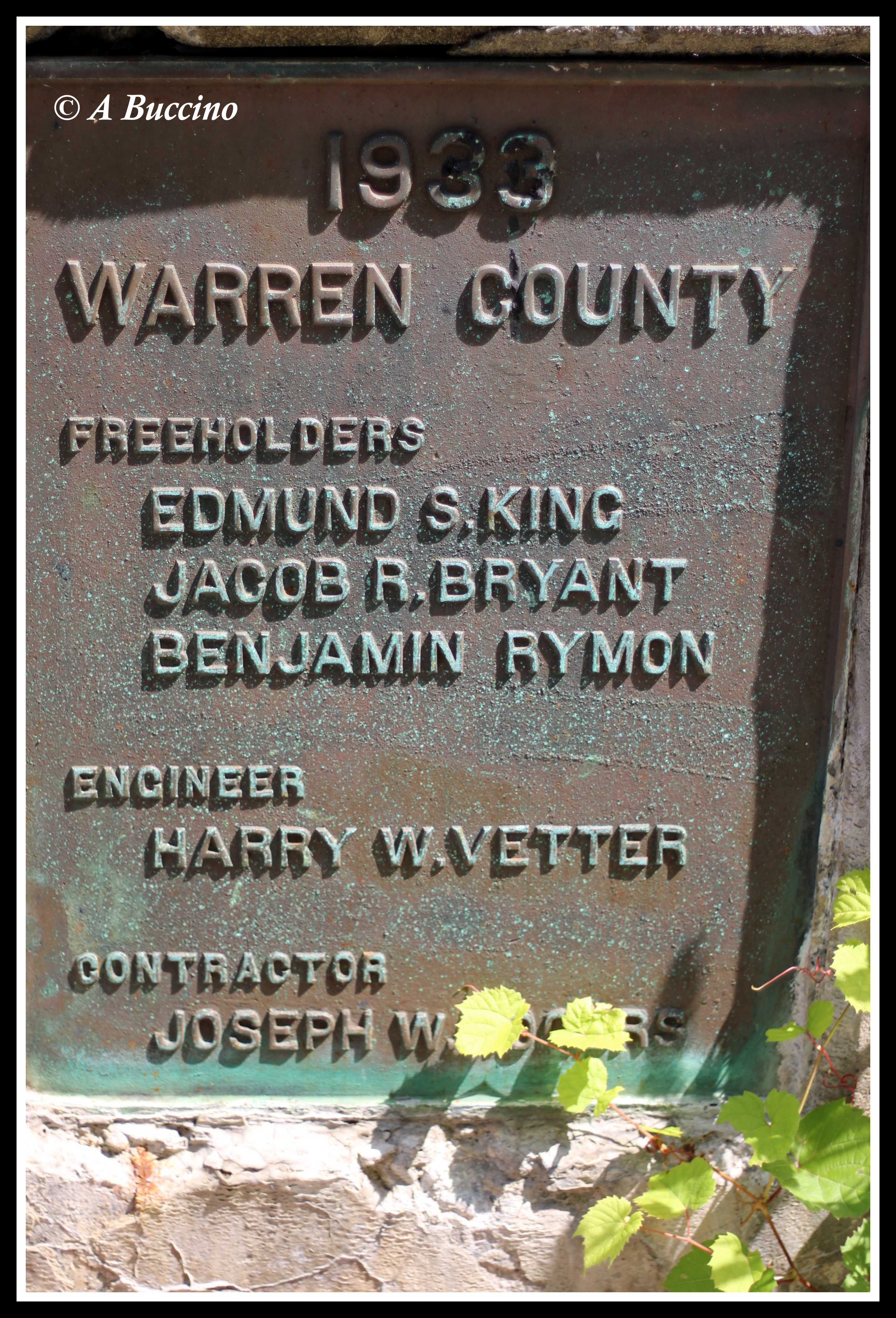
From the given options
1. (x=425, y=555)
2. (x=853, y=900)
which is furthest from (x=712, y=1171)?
(x=425, y=555)

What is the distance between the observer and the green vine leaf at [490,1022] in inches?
65.9

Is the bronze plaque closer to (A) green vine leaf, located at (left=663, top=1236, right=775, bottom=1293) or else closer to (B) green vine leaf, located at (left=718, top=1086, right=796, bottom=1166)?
(B) green vine leaf, located at (left=718, top=1086, right=796, bottom=1166)

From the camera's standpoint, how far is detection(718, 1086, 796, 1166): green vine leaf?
1615 millimetres

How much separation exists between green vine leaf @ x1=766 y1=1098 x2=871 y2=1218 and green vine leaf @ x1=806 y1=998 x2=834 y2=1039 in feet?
0.43

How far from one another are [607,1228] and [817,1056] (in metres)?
0.55

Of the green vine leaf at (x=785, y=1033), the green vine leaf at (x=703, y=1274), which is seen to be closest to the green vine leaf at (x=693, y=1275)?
the green vine leaf at (x=703, y=1274)

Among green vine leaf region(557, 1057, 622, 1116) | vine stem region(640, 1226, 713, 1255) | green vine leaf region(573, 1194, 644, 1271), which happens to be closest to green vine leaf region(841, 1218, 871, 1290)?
vine stem region(640, 1226, 713, 1255)

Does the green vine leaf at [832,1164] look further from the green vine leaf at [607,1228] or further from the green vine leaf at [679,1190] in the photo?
the green vine leaf at [607,1228]

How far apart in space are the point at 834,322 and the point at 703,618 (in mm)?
625

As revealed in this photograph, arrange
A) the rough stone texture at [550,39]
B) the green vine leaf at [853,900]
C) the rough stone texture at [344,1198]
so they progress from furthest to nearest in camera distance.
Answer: the rough stone texture at [344,1198]
the green vine leaf at [853,900]
the rough stone texture at [550,39]

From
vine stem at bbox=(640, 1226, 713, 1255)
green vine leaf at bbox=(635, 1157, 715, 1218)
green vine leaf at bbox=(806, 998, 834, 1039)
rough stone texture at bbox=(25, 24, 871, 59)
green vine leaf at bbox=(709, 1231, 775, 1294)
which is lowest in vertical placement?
vine stem at bbox=(640, 1226, 713, 1255)

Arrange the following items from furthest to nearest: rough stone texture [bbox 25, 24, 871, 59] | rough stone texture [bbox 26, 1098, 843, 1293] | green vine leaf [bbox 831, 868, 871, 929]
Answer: rough stone texture [bbox 26, 1098, 843, 1293] < green vine leaf [bbox 831, 868, 871, 929] < rough stone texture [bbox 25, 24, 871, 59]

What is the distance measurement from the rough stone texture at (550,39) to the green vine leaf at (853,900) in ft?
5.07

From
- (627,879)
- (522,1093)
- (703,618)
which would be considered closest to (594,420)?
(703,618)
